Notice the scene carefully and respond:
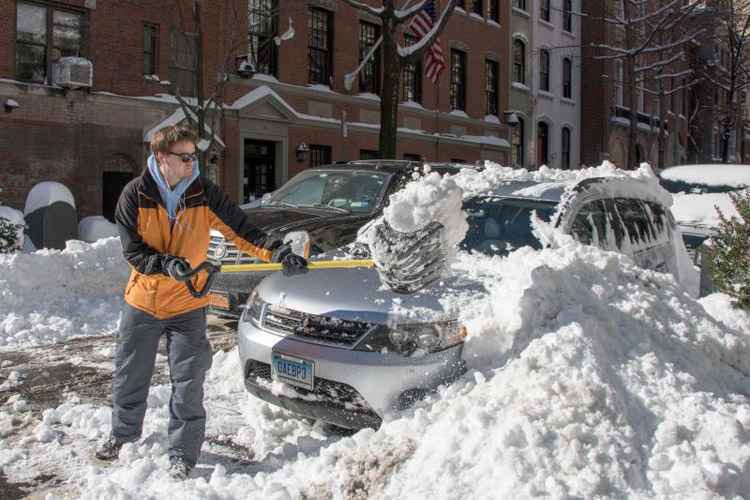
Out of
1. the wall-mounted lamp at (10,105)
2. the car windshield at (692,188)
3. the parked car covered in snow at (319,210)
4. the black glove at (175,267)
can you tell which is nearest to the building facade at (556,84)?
the car windshield at (692,188)

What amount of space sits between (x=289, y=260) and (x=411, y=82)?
72.8 ft

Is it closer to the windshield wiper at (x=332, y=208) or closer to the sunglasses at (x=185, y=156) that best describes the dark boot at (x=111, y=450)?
the sunglasses at (x=185, y=156)

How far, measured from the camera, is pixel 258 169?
20.6 m

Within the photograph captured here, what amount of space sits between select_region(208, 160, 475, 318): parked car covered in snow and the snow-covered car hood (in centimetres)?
208

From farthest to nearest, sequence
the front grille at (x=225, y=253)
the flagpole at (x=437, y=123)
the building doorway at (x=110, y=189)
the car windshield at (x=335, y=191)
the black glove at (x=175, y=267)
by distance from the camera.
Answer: the flagpole at (x=437, y=123) → the building doorway at (x=110, y=189) → the car windshield at (x=335, y=191) → the front grille at (x=225, y=253) → the black glove at (x=175, y=267)

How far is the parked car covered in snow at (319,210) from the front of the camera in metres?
6.90

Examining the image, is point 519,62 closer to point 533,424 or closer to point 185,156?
point 185,156

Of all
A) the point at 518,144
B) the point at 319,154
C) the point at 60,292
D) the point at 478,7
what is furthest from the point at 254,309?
the point at 518,144

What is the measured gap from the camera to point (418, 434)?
12.1ft

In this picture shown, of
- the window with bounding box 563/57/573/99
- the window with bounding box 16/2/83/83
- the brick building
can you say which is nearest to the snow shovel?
the brick building

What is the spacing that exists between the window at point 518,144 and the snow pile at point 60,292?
23.7 m

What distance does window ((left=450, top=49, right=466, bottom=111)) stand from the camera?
27766 millimetres

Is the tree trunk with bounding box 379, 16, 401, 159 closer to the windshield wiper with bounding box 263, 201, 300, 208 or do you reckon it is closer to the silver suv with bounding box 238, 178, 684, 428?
the windshield wiper with bounding box 263, 201, 300, 208

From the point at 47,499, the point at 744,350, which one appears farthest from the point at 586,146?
the point at 47,499
